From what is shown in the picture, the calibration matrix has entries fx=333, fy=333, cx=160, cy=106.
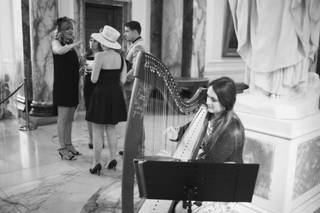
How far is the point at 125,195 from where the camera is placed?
1994 millimetres

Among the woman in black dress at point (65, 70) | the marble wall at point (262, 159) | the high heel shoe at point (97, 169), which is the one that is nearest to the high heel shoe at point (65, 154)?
the woman in black dress at point (65, 70)

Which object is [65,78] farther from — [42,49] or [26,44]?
[26,44]

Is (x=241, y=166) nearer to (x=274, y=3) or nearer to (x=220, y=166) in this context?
(x=220, y=166)

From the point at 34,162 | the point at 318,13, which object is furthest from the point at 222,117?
the point at 34,162

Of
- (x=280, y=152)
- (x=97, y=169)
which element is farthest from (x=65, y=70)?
(x=280, y=152)

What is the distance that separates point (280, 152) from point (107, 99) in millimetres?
1869

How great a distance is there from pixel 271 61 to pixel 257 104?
0.37 meters

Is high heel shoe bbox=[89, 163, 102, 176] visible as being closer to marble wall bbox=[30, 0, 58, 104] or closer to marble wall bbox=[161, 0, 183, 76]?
marble wall bbox=[30, 0, 58, 104]

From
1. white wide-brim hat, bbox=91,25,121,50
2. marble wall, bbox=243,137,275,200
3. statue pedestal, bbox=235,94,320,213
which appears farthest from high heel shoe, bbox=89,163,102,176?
marble wall, bbox=243,137,275,200

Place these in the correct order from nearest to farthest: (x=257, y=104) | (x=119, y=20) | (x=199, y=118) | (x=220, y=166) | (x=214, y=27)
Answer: (x=220, y=166) → (x=199, y=118) → (x=257, y=104) → (x=119, y=20) → (x=214, y=27)

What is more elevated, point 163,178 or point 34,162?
point 163,178

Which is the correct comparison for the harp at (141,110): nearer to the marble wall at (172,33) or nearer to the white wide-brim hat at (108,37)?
the white wide-brim hat at (108,37)

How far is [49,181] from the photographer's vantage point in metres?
3.67

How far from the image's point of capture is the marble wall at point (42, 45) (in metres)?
5.77
